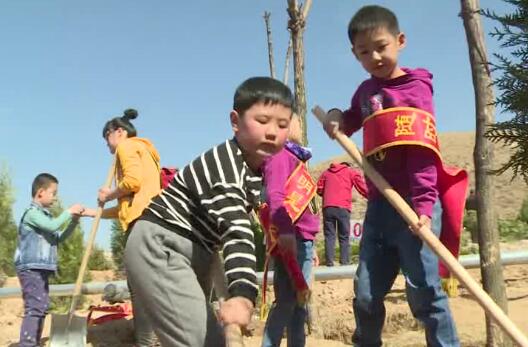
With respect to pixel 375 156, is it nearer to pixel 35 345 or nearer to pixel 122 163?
pixel 122 163

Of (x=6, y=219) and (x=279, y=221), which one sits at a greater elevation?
(x=6, y=219)

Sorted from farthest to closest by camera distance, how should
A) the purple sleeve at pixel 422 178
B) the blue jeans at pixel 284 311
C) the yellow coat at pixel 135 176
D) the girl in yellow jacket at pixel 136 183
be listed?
the yellow coat at pixel 135 176, the girl in yellow jacket at pixel 136 183, the blue jeans at pixel 284 311, the purple sleeve at pixel 422 178

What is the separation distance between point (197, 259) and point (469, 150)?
2058 inches

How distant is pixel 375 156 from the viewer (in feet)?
10.2

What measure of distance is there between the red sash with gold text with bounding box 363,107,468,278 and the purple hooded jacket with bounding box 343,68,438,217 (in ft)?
0.15

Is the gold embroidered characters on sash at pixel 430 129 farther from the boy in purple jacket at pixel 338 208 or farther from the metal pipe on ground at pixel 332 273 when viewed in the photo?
the boy in purple jacket at pixel 338 208

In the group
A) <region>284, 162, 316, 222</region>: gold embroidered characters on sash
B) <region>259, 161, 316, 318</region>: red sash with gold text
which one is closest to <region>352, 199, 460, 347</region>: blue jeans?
<region>259, 161, 316, 318</region>: red sash with gold text

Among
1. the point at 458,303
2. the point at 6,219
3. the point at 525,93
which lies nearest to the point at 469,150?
the point at 6,219

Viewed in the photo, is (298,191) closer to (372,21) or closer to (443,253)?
(372,21)

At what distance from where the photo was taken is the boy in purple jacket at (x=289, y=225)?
369 cm

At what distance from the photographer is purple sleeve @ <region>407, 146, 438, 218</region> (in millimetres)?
2828

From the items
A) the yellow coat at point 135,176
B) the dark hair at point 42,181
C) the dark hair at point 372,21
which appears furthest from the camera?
the dark hair at point 42,181

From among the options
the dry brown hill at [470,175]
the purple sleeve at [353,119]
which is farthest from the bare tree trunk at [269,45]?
the purple sleeve at [353,119]

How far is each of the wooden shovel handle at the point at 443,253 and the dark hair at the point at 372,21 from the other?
0.57 metres
